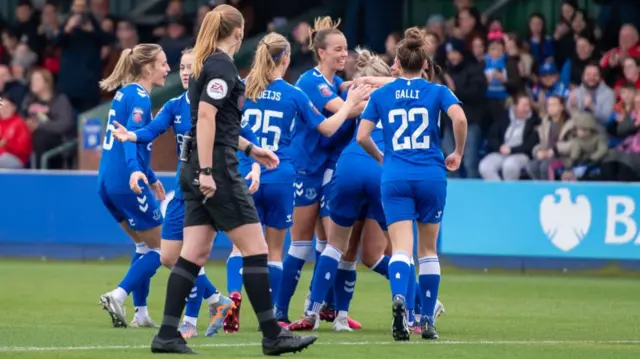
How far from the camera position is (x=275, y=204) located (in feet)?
37.2

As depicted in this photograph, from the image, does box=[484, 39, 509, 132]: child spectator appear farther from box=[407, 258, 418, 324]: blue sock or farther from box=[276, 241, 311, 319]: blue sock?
box=[407, 258, 418, 324]: blue sock

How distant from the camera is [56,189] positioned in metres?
19.5

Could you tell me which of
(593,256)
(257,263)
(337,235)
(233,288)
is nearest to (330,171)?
(337,235)

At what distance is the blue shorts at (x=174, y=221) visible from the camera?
10.9 m

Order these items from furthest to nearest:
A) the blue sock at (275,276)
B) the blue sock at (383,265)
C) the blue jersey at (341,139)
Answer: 1. the blue sock at (383,265)
2. the blue jersey at (341,139)
3. the blue sock at (275,276)

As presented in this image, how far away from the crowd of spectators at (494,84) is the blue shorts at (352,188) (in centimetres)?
672

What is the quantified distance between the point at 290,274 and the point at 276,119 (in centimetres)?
134

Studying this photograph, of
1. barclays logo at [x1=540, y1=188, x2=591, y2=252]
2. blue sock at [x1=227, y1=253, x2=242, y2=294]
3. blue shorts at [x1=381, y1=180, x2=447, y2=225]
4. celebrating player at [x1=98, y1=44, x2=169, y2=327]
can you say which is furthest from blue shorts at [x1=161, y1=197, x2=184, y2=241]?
barclays logo at [x1=540, y1=188, x2=591, y2=252]

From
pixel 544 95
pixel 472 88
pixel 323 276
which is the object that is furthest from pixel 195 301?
pixel 544 95

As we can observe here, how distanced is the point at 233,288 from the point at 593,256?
7486 millimetres

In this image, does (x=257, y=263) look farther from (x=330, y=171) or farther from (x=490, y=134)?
(x=490, y=134)

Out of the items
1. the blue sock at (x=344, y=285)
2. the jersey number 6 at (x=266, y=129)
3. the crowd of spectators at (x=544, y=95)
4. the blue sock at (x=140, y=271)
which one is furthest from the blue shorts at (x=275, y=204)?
the crowd of spectators at (x=544, y=95)

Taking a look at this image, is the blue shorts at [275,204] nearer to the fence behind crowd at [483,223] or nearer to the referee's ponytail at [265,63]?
the referee's ponytail at [265,63]

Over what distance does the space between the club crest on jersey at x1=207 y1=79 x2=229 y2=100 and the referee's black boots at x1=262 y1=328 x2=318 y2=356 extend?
152cm
